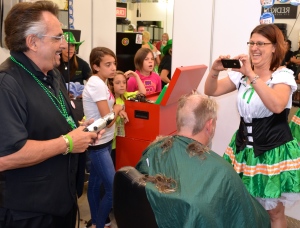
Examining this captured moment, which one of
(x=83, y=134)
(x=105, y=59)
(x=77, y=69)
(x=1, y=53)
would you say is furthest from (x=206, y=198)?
(x=1, y=53)

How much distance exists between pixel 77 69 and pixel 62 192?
2395 millimetres

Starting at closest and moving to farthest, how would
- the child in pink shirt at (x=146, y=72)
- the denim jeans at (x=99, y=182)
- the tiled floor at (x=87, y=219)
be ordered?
1. the denim jeans at (x=99, y=182)
2. the tiled floor at (x=87, y=219)
3. the child in pink shirt at (x=146, y=72)

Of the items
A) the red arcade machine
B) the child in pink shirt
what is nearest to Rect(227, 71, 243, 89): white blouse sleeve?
the red arcade machine

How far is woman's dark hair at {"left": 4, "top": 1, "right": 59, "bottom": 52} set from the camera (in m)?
1.37

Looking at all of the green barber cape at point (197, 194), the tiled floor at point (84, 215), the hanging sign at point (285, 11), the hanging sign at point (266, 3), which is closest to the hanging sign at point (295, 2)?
the hanging sign at point (285, 11)

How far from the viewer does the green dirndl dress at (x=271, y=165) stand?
1.98 m

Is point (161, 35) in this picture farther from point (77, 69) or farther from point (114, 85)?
point (114, 85)

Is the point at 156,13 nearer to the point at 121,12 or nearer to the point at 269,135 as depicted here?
the point at 121,12

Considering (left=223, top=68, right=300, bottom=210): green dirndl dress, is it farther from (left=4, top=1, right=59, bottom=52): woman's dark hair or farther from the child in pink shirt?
the child in pink shirt

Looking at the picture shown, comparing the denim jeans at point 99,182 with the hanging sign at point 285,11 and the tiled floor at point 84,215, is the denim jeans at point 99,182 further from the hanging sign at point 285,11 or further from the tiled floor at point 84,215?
the hanging sign at point 285,11

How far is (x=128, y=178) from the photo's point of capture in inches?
49.9

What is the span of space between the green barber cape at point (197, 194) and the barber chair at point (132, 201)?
0.09ft

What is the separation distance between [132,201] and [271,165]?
3.52 feet

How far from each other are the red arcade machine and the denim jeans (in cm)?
31
